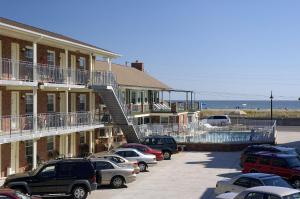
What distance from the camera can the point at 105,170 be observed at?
2273 cm

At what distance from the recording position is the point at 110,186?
23.2m

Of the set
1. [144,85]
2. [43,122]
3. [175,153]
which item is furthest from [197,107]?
[43,122]

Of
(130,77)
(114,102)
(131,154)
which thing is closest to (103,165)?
(131,154)

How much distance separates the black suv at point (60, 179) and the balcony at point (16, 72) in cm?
539

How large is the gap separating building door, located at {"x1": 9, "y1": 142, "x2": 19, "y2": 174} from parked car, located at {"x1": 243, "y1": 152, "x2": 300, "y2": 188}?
477 inches

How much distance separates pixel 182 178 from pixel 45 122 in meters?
8.27

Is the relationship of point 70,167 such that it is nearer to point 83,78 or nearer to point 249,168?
point 249,168

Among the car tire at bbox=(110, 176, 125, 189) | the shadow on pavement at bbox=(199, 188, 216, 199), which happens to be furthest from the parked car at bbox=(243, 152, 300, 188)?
the car tire at bbox=(110, 176, 125, 189)

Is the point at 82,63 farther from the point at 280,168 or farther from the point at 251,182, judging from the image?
the point at 251,182

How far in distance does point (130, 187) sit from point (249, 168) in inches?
233

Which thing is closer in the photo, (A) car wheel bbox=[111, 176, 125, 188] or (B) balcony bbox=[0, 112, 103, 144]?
(A) car wheel bbox=[111, 176, 125, 188]

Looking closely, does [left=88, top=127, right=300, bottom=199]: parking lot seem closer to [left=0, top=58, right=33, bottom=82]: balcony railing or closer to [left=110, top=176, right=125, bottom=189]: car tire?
[left=110, top=176, right=125, bottom=189]: car tire

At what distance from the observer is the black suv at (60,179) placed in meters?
19.5

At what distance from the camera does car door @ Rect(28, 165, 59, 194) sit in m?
19.5
